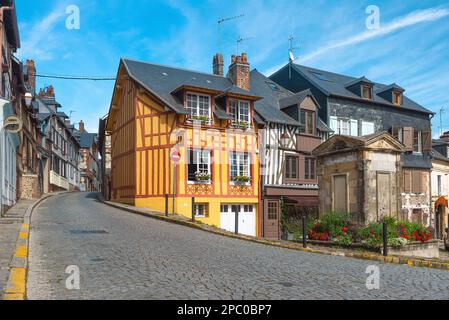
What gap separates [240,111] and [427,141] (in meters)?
14.2

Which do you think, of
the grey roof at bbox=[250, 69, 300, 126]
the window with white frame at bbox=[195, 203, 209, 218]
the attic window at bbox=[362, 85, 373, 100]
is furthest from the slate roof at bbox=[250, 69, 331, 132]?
the window with white frame at bbox=[195, 203, 209, 218]

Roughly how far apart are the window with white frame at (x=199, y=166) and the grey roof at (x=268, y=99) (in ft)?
13.1

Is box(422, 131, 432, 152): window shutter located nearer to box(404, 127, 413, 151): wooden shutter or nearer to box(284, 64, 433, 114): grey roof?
box(404, 127, 413, 151): wooden shutter

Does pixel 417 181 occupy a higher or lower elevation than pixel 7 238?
higher

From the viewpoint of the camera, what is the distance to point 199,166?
67.0ft

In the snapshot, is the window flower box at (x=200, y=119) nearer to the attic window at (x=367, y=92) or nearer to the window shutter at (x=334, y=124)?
the window shutter at (x=334, y=124)

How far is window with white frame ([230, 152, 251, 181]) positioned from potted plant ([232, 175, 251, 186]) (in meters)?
0.10

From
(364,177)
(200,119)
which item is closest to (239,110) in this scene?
(200,119)

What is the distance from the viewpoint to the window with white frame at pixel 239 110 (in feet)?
71.2

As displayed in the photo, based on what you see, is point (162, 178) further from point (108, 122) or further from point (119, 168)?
point (108, 122)

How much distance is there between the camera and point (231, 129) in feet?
70.1

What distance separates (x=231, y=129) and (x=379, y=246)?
1161 cm

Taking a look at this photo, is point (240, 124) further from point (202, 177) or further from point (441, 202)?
point (441, 202)
